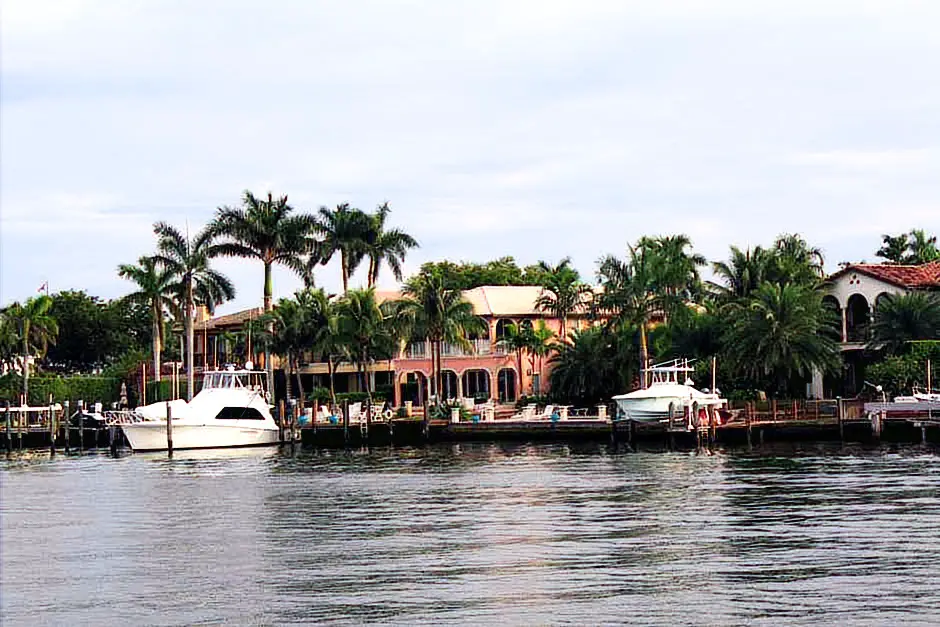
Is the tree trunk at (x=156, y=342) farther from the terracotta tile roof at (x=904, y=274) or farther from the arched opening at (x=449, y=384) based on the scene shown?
the terracotta tile roof at (x=904, y=274)

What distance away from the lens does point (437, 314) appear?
295ft

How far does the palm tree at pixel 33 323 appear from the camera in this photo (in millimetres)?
103500

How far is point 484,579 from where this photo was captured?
31.6 meters

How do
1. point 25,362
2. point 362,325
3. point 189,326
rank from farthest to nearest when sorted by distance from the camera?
point 189,326 < point 25,362 < point 362,325

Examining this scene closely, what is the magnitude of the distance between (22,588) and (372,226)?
7906cm

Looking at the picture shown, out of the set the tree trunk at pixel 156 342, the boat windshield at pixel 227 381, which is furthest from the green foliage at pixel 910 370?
the tree trunk at pixel 156 342

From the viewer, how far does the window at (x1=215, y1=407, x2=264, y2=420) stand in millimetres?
82250

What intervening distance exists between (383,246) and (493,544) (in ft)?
245

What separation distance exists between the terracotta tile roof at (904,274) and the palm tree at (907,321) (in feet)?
7.91

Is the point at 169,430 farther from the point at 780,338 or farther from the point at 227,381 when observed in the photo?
the point at 780,338

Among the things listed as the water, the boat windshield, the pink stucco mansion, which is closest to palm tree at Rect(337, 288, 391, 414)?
the pink stucco mansion

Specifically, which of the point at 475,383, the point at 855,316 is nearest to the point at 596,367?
the point at 855,316

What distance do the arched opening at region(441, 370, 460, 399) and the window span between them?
1985cm

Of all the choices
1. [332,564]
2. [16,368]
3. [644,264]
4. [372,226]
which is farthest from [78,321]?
[332,564]
